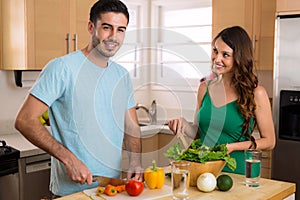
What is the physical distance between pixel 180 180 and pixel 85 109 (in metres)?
0.54

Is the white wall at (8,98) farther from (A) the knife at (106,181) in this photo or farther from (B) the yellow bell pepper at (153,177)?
(B) the yellow bell pepper at (153,177)


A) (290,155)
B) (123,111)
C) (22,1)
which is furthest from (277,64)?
(22,1)

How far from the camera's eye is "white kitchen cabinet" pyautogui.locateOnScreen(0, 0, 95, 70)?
3285mm

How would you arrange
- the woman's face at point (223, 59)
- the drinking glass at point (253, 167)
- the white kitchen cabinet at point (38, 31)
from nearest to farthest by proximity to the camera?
1. the drinking glass at point (253, 167)
2. the woman's face at point (223, 59)
3. the white kitchen cabinet at point (38, 31)

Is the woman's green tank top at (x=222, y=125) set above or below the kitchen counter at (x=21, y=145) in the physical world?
above

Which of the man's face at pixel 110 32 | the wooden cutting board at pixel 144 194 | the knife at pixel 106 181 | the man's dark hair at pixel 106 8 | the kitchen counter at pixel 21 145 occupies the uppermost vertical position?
the man's dark hair at pixel 106 8

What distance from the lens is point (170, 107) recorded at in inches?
87.0

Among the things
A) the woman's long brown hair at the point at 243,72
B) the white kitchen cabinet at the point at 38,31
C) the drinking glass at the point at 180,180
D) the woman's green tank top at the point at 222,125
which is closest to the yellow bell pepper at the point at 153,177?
the drinking glass at the point at 180,180

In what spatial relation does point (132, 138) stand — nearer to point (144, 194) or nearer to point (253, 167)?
point (144, 194)

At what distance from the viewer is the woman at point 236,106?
2.26 meters

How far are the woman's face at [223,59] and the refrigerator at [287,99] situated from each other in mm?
1087

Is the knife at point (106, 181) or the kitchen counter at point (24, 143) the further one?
the kitchen counter at point (24, 143)

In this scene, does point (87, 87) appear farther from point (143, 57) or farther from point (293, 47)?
point (293, 47)

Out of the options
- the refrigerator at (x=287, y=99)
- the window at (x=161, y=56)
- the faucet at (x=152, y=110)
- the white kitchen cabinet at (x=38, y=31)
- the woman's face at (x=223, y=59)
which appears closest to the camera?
the window at (x=161, y=56)
